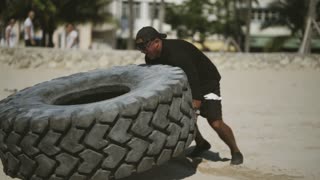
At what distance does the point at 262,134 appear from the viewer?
6602 mm

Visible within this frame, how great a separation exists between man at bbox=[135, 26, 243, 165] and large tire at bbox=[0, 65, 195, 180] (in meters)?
0.35

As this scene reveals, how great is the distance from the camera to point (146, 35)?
4484 mm

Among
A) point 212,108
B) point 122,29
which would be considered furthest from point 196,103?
point 122,29

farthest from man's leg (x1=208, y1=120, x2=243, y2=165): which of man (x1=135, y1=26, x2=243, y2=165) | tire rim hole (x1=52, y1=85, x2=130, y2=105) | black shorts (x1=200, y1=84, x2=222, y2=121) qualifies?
tire rim hole (x1=52, y1=85, x2=130, y2=105)

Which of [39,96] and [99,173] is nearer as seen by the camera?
[99,173]

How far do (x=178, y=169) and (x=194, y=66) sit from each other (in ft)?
3.48

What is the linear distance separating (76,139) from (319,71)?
46.7 ft

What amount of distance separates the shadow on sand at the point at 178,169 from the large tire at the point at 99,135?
56 centimetres

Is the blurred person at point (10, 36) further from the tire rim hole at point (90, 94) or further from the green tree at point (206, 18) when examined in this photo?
the green tree at point (206, 18)

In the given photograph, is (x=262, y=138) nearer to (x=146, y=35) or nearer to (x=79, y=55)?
(x=146, y=35)

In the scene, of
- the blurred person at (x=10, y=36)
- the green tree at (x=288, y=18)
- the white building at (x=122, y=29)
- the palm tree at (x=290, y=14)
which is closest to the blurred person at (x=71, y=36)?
the blurred person at (x=10, y=36)

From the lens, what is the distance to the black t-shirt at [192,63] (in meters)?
4.64

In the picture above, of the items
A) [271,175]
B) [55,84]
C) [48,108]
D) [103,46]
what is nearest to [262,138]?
[271,175]

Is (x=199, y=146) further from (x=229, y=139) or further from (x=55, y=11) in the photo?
(x=55, y=11)
